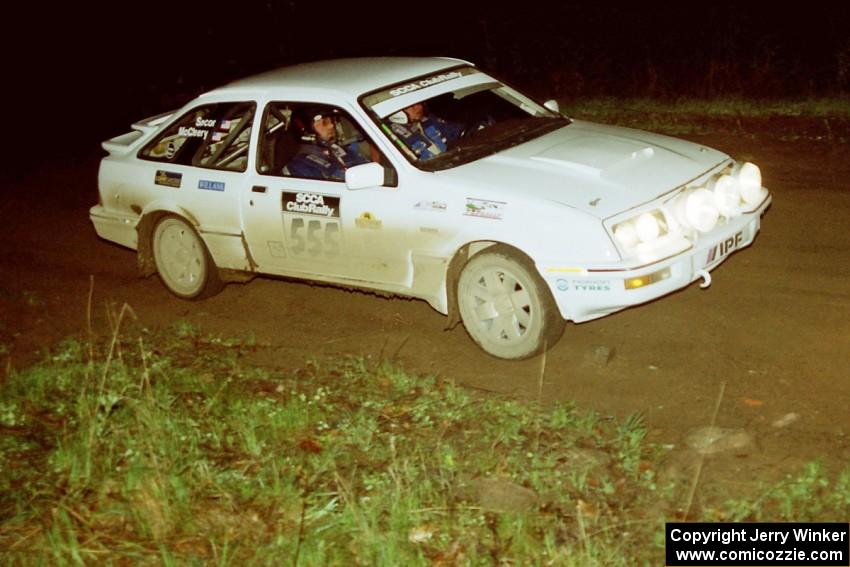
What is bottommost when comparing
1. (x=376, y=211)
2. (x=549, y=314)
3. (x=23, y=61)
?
(x=23, y=61)

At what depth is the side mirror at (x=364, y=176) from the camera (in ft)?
20.7

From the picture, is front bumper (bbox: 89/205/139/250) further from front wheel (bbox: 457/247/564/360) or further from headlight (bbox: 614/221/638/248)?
headlight (bbox: 614/221/638/248)

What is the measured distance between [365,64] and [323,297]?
5.55 feet

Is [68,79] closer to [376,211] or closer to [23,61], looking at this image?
[23,61]

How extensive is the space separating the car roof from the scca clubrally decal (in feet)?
2.27

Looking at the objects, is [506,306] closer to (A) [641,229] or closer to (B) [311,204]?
(A) [641,229]

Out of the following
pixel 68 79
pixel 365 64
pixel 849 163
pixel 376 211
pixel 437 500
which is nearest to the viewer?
pixel 437 500

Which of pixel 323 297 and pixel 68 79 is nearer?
pixel 323 297

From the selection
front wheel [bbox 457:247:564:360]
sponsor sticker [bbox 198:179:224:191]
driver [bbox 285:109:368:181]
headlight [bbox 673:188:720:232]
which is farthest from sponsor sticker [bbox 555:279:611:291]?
sponsor sticker [bbox 198:179:224:191]

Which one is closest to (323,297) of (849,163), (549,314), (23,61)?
(549,314)

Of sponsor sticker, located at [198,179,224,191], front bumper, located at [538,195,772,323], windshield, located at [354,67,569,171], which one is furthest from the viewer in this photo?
sponsor sticker, located at [198,179,224,191]

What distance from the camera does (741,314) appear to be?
6645 mm

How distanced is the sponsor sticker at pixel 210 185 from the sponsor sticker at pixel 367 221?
3.87 ft

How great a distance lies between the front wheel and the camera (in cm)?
606
